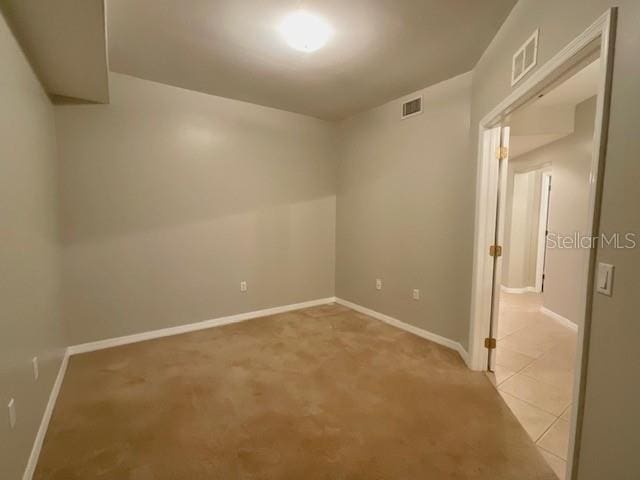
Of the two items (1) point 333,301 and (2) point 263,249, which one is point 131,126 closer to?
(2) point 263,249

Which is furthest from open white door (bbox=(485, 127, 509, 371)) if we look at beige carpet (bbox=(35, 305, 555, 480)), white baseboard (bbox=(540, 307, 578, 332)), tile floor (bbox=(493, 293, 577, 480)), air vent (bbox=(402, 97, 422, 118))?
white baseboard (bbox=(540, 307, 578, 332))

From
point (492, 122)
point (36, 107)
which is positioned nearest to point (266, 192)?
point (36, 107)

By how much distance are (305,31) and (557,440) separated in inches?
124

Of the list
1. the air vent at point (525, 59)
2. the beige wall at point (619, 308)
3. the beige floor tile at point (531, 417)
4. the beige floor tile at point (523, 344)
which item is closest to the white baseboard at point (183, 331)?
the beige floor tile at point (531, 417)

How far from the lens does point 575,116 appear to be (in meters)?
3.75

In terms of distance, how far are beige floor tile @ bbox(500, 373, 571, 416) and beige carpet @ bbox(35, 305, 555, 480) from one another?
0.63 ft

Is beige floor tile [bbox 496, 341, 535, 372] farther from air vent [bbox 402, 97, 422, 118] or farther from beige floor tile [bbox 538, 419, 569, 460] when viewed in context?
air vent [bbox 402, 97, 422, 118]

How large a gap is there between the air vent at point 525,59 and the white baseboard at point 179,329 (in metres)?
3.43

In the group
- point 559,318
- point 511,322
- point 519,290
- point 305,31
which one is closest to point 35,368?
point 305,31

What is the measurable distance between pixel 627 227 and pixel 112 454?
2.66 meters

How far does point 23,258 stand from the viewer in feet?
5.69

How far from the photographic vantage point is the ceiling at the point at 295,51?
78.8 inches

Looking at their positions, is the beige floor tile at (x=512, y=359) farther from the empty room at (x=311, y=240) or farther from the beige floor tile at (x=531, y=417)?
the beige floor tile at (x=531, y=417)

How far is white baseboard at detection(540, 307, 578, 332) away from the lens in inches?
146
